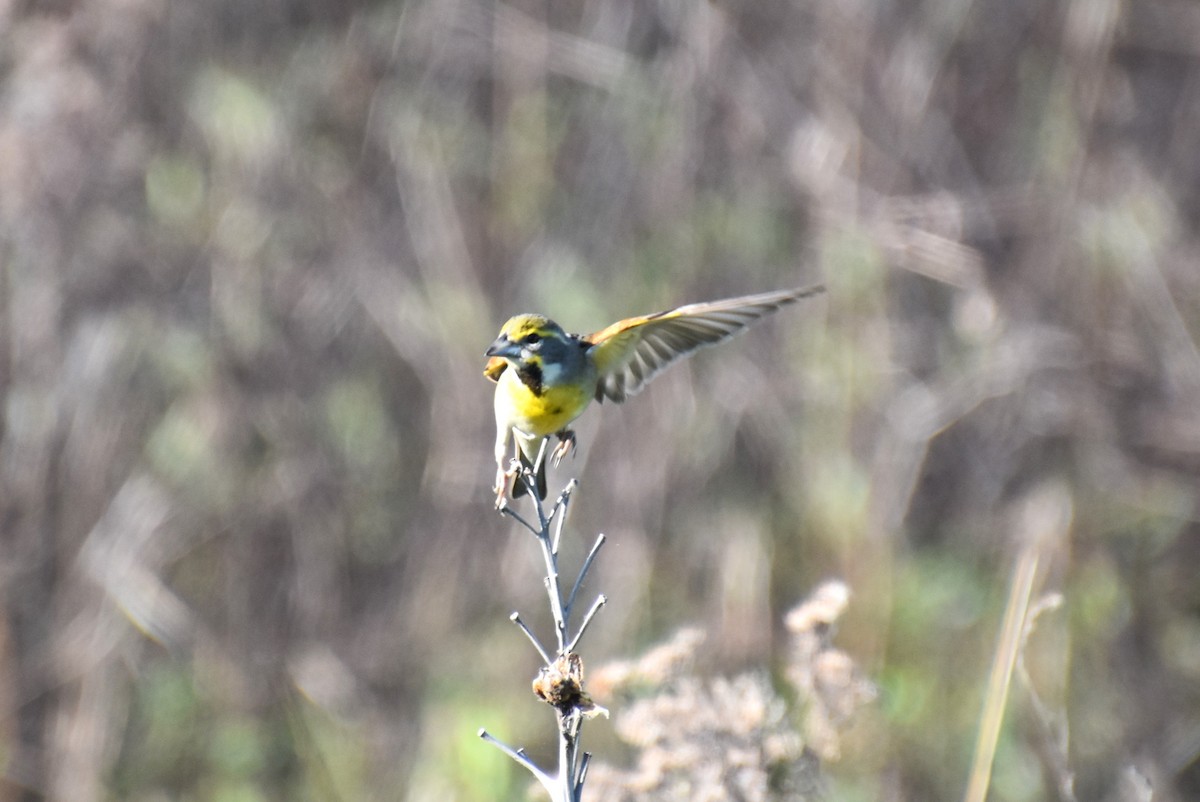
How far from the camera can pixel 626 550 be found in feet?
20.0

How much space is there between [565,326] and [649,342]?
256cm

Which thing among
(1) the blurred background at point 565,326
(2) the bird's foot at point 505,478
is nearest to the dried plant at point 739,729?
(2) the bird's foot at point 505,478

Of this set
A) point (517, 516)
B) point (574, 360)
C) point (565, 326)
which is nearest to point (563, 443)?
point (574, 360)

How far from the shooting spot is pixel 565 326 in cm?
621

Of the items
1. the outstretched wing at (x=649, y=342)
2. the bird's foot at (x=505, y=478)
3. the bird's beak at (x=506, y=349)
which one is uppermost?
the outstretched wing at (x=649, y=342)

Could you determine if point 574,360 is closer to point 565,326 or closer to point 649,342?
point 649,342

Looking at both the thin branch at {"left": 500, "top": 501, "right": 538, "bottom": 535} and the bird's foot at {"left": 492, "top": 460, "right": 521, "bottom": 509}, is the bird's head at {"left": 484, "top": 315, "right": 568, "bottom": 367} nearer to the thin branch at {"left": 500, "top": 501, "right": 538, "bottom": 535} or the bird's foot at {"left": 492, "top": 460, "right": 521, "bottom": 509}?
the bird's foot at {"left": 492, "top": 460, "right": 521, "bottom": 509}

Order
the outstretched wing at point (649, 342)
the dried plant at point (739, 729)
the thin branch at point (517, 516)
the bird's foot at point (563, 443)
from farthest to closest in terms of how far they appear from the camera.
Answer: the outstretched wing at point (649, 342) < the bird's foot at point (563, 443) < the dried plant at point (739, 729) < the thin branch at point (517, 516)

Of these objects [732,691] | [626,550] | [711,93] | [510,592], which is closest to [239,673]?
[510,592]

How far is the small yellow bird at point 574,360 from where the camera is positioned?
10.6ft

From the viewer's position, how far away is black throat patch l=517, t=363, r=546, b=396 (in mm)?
3238

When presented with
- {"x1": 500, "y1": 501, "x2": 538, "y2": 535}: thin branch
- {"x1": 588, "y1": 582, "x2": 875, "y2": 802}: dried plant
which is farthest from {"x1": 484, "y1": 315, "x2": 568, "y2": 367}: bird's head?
{"x1": 588, "y1": 582, "x2": 875, "y2": 802}: dried plant

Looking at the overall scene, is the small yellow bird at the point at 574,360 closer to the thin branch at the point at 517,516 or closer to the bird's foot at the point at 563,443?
the bird's foot at the point at 563,443

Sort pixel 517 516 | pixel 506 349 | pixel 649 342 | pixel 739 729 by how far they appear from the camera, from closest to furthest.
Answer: pixel 517 516 < pixel 739 729 < pixel 506 349 < pixel 649 342
